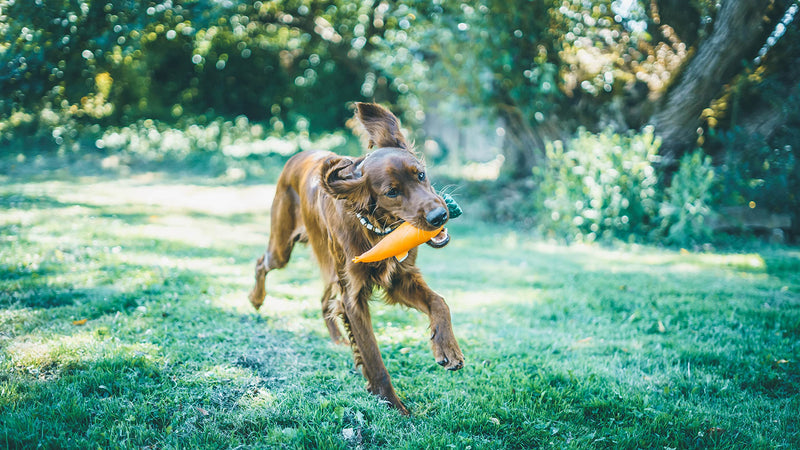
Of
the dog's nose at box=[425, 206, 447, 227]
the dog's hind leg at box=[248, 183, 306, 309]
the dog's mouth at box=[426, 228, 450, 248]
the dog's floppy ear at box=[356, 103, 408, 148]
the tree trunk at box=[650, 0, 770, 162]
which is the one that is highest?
the tree trunk at box=[650, 0, 770, 162]

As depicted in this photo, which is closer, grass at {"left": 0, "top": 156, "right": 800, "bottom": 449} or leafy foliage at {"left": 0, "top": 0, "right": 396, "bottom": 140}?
grass at {"left": 0, "top": 156, "right": 800, "bottom": 449}

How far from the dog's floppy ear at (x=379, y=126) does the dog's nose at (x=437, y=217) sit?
27.6 inches

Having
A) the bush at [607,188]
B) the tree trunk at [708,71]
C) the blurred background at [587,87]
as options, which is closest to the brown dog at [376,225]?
the blurred background at [587,87]

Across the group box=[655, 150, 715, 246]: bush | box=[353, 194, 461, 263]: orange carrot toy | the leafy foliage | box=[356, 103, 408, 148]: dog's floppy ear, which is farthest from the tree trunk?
the leafy foliage

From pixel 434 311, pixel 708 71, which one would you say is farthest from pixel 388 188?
pixel 708 71

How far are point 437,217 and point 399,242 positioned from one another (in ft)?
0.90

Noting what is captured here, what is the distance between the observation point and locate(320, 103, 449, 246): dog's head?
2.59 metres

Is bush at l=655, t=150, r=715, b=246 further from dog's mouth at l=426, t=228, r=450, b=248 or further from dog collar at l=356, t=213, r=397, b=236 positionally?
dog collar at l=356, t=213, r=397, b=236

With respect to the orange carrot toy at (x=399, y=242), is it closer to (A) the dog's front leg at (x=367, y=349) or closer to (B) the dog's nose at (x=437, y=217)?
(B) the dog's nose at (x=437, y=217)

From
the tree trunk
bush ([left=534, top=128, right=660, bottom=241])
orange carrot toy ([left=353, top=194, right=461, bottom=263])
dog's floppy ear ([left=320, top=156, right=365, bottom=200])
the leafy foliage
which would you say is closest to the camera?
orange carrot toy ([left=353, top=194, right=461, bottom=263])

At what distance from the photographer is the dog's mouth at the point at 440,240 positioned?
2.66m

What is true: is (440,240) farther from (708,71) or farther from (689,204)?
(708,71)

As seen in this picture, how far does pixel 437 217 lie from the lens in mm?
2502

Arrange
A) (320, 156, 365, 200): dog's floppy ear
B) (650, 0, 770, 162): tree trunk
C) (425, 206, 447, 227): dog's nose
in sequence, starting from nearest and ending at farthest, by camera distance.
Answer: (425, 206, 447, 227): dog's nose, (320, 156, 365, 200): dog's floppy ear, (650, 0, 770, 162): tree trunk
